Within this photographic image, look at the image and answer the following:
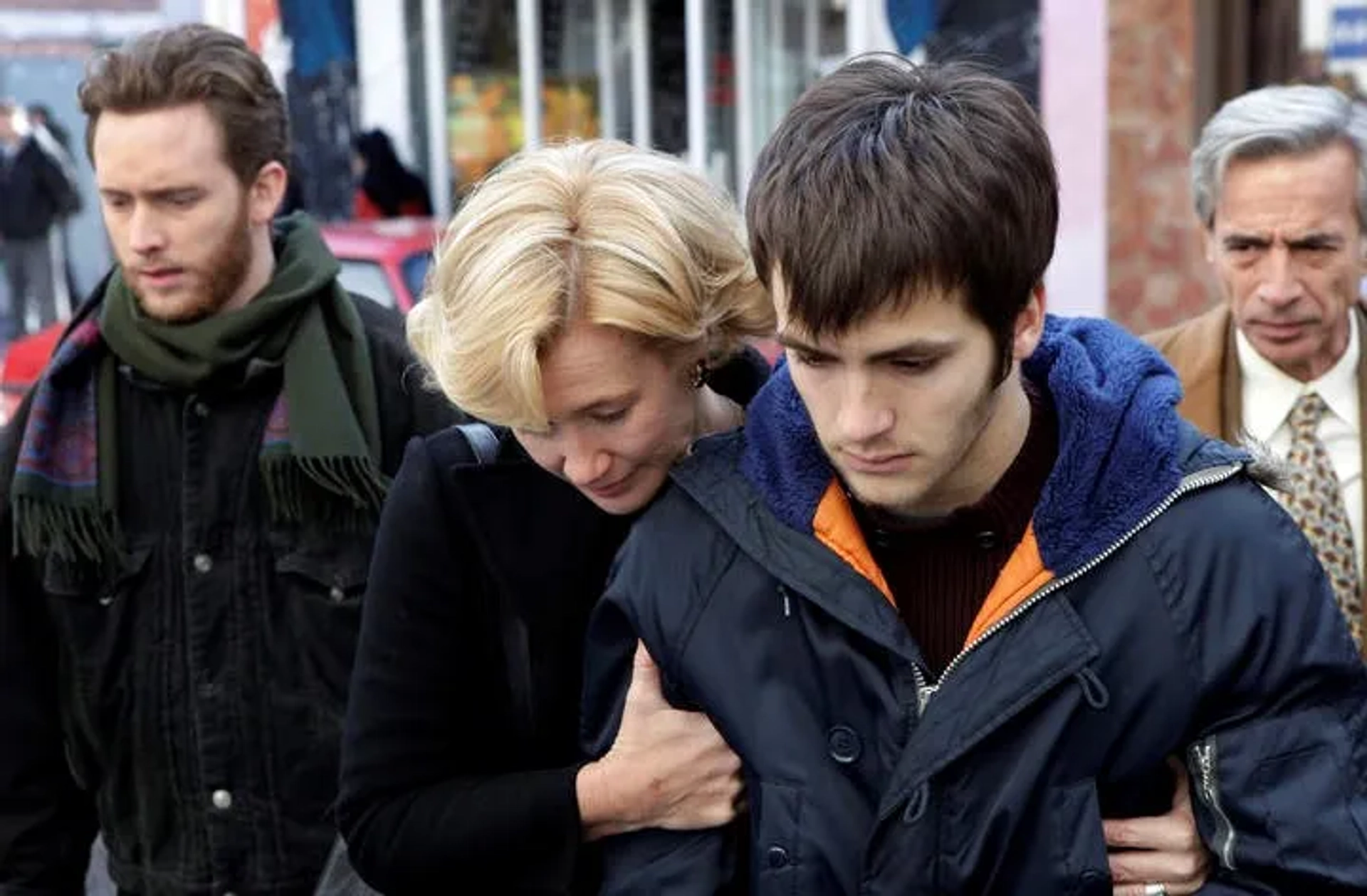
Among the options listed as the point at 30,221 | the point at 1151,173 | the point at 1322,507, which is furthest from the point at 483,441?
the point at 30,221

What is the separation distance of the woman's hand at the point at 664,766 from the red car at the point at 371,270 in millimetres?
5446

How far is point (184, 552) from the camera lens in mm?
3336

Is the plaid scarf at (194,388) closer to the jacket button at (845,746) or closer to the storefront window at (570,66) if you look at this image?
the jacket button at (845,746)

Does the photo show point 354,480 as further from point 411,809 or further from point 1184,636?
point 1184,636

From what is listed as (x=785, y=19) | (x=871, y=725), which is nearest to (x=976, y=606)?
(x=871, y=725)

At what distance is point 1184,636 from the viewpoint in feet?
6.65

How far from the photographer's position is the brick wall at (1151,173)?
828 centimetres

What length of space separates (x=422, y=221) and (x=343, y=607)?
725 cm

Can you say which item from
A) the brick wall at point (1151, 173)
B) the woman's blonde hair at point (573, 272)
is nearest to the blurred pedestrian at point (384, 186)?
the brick wall at point (1151, 173)

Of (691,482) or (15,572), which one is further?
(15,572)

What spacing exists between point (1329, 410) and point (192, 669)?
72.6 inches

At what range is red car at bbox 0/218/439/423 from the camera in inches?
316

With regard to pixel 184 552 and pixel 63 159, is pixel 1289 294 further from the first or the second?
pixel 63 159

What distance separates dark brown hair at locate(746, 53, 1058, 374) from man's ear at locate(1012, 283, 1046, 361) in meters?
0.02
